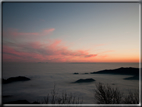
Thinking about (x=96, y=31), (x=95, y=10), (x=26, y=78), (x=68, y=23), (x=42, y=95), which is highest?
(x=95, y=10)

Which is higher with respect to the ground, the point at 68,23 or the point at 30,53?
the point at 68,23

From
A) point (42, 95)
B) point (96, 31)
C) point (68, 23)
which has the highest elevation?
point (68, 23)

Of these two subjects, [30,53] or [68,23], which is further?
[30,53]

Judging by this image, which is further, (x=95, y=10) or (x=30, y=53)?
(x=30, y=53)

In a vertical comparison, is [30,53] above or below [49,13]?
below

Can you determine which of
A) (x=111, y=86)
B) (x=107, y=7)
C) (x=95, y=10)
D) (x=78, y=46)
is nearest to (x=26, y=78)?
(x=78, y=46)

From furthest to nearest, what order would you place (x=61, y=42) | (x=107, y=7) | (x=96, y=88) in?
(x=61, y=42), (x=96, y=88), (x=107, y=7)

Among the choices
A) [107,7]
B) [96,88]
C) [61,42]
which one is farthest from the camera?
[61,42]

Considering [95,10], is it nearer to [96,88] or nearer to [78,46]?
[78,46]

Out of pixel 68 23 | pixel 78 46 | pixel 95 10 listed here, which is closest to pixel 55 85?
pixel 78 46

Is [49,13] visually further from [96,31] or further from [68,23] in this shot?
[96,31]
